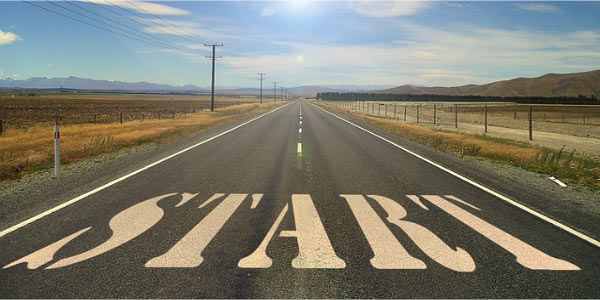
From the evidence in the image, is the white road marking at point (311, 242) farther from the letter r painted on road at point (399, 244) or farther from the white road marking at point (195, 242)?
the white road marking at point (195, 242)

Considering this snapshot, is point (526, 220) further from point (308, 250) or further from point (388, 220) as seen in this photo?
point (308, 250)

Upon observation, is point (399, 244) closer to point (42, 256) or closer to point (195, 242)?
point (195, 242)

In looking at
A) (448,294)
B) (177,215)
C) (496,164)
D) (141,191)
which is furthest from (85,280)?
(496,164)

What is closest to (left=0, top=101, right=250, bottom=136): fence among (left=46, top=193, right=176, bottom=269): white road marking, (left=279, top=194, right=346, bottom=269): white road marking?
(left=46, top=193, right=176, bottom=269): white road marking

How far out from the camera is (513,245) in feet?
14.5

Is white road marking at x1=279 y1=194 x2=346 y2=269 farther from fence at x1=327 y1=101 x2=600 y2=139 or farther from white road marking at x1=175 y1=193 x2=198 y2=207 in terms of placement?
fence at x1=327 y1=101 x2=600 y2=139

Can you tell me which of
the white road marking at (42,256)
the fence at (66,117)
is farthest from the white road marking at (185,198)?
the fence at (66,117)

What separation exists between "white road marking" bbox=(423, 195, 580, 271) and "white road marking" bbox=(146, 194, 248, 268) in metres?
3.32

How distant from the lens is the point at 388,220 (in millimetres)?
5332

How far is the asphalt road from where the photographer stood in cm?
336

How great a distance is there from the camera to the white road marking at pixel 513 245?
3857 mm

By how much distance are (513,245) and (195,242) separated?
3.68 m

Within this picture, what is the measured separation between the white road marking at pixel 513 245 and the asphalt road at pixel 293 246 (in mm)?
20

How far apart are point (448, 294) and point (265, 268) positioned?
1.67 metres
